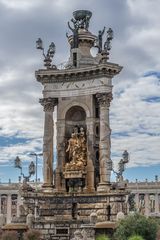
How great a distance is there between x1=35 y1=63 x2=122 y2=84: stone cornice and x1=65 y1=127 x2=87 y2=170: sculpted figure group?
471 cm

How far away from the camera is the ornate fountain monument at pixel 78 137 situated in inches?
1949

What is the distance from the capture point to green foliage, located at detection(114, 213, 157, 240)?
35.5 meters

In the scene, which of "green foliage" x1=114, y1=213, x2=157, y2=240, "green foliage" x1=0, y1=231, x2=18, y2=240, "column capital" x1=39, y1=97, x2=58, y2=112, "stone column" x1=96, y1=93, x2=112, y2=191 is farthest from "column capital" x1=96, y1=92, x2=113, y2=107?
"green foliage" x1=0, y1=231, x2=18, y2=240

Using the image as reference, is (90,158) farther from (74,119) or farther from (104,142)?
(74,119)

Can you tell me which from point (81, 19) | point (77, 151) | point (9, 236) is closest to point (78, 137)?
point (77, 151)

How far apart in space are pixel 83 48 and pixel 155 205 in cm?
7074

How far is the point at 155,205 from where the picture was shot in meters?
121

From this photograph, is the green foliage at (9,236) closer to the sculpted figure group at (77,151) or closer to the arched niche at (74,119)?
the sculpted figure group at (77,151)

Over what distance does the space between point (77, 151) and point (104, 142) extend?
315 cm

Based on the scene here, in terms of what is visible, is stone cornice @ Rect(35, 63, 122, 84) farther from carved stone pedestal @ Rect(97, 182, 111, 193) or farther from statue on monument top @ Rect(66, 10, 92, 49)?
carved stone pedestal @ Rect(97, 182, 111, 193)

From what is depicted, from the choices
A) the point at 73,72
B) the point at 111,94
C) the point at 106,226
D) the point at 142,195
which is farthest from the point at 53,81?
the point at 142,195

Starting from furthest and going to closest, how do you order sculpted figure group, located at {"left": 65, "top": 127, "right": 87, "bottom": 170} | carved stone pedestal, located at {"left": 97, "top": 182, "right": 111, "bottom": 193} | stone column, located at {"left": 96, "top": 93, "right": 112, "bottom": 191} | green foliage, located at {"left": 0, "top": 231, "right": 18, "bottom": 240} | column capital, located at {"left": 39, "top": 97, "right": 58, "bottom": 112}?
column capital, located at {"left": 39, "top": 97, "right": 58, "bottom": 112} → sculpted figure group, located at {"left": 65, "top": 127, "right": 87, "bottom": 170} → stone column, located at {"left": 96, "top": 93, "right": 112, "bottom": 191} → carved stone pedestal, located at {"left": 97, "top": 182, "right": 111, "bottom": 193} → green foliage, located at {"left": 0, "top": 231, "right": 18, "bottom": 240}

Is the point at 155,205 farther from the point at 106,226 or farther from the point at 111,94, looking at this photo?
the point at 106,226

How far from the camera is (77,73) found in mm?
53375
